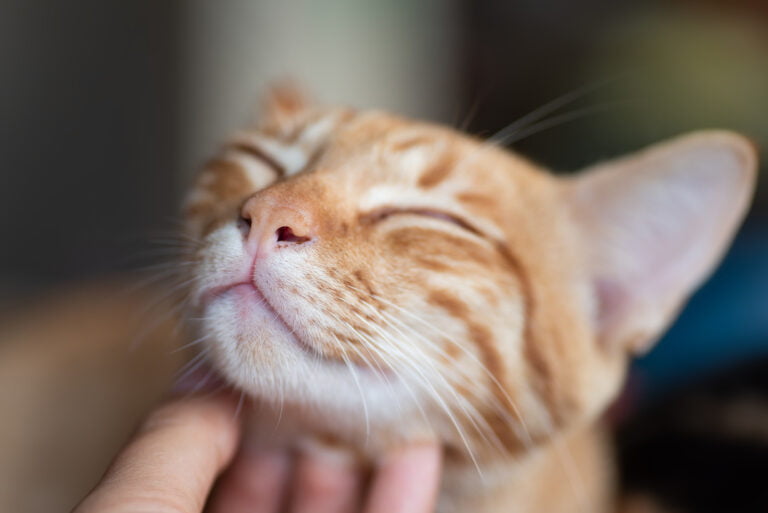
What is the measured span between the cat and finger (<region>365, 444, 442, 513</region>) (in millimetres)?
24

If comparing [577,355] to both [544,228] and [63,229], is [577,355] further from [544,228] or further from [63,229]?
[63,229]

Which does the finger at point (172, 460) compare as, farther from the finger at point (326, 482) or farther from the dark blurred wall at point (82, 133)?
the dark blurred wall at point (82, 133)

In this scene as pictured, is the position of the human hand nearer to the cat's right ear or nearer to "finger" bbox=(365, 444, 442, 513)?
"finger" bbox=(365, 444, 442, 513)

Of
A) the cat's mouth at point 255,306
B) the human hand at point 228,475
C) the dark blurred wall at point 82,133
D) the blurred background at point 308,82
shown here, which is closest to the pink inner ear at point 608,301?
the human hand at point 228,475

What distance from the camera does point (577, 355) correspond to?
1.09m

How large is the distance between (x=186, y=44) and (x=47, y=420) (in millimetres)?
1952

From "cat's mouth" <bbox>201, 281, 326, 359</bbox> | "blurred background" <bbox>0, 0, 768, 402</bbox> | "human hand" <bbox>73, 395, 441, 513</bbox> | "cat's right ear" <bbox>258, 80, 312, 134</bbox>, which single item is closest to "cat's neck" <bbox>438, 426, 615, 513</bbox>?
"human hand" <bbox>73, 395, 441, 513</bbox>

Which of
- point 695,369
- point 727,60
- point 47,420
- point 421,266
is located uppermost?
point 727,60

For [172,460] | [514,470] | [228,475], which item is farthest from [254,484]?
[514,470]

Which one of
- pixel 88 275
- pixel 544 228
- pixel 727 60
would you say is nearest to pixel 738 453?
pixel 544 228

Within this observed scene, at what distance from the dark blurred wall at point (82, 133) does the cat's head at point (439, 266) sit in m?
1.57

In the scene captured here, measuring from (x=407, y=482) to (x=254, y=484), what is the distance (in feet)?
0.76

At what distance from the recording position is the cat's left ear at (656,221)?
1037 mm

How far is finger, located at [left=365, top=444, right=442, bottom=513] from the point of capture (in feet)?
2.98
